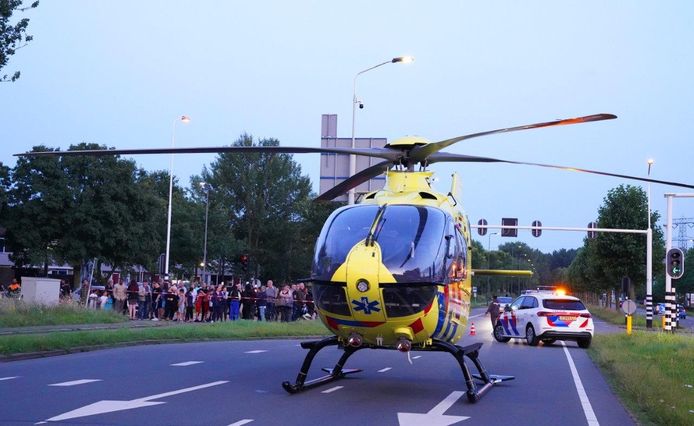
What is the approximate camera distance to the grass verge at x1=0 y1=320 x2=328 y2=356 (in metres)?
18.9

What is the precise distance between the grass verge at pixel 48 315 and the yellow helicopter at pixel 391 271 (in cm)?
1519

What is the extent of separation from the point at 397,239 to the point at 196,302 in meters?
24.7

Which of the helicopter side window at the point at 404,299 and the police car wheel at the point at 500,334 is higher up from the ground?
the helicopter side window at the point at 404,299

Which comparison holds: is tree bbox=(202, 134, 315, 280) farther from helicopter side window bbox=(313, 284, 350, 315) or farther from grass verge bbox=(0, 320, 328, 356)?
helicopter side window bbox=(313, 284, 350, 315)

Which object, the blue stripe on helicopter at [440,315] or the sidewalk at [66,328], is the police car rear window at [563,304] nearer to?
the sidewalk at [66,328]

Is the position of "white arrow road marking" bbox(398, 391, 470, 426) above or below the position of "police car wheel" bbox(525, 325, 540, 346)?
above

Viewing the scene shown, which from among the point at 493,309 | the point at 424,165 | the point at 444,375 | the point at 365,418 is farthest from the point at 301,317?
the point at 365,418

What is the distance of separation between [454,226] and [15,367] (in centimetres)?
868

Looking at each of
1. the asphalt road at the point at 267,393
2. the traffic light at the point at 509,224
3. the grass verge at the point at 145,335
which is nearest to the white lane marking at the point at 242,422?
the asphalt road at the point at 267,393

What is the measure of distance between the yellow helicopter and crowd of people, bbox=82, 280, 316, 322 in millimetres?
21882

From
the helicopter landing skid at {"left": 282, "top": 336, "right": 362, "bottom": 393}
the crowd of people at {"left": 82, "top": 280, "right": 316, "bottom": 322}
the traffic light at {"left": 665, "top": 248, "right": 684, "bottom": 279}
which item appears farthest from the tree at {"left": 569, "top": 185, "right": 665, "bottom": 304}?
the helicopter landing skid at {"left": 282, "top": 336, "right": 362, "bottom": 393}

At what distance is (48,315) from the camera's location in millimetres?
27672

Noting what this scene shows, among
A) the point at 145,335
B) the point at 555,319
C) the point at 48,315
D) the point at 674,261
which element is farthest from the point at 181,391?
the point at 674,261

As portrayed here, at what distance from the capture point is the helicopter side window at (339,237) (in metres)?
12.2
